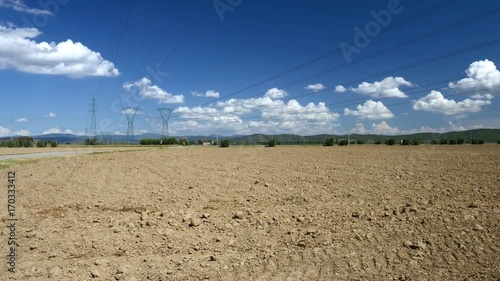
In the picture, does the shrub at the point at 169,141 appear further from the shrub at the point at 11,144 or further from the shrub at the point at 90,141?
the shrub at the point at 11,144

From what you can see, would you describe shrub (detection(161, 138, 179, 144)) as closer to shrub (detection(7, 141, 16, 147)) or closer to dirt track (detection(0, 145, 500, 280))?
shrub (detection(7, 141, 16, 147))

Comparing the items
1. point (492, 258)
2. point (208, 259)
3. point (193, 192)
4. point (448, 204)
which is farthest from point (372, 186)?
point (208, 259)

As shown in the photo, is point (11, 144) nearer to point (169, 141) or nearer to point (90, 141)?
point (90, 141)

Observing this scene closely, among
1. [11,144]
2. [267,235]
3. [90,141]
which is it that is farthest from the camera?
[90,141]

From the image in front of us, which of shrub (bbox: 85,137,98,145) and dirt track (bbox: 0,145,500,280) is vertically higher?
shrub (bbox: 85,137,98,145)

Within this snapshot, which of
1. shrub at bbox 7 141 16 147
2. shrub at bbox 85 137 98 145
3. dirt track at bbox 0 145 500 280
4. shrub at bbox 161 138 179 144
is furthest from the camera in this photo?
shrub at bbox 85 137 98 145

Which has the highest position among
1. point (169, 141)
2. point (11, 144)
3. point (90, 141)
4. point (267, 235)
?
point (90, 141)

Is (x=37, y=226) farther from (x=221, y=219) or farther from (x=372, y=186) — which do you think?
(x=372, y=186)

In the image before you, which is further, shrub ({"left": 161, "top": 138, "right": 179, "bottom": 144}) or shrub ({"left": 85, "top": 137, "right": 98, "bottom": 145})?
shrub ({"left": 85, "top": 137, "right": 98, "bottom": 145})

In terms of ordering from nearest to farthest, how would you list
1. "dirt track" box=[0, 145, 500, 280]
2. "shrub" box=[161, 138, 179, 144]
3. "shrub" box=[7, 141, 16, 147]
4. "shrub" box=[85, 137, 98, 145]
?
1. "dirt track" box=[0, 145, 500, 280]
2. "shrub" box=[7, 141, 16, 147]
3. "shrub" box=[161, 138, 179, 144]
4. "shrub" box=[85, 137, 98, 145]

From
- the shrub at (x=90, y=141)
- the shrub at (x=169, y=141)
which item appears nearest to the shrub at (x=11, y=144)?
the shrub at (x=90, y=141)

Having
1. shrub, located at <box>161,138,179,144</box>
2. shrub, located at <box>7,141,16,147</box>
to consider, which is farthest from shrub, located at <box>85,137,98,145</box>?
shrub, located at <box>161,138,179,144</box>

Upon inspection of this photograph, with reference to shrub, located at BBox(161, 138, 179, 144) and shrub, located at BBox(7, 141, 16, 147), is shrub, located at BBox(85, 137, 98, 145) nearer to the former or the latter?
shrub, located at BBox(7, 141, 16, 147)

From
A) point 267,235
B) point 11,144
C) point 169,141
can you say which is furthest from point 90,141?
point 267,235
